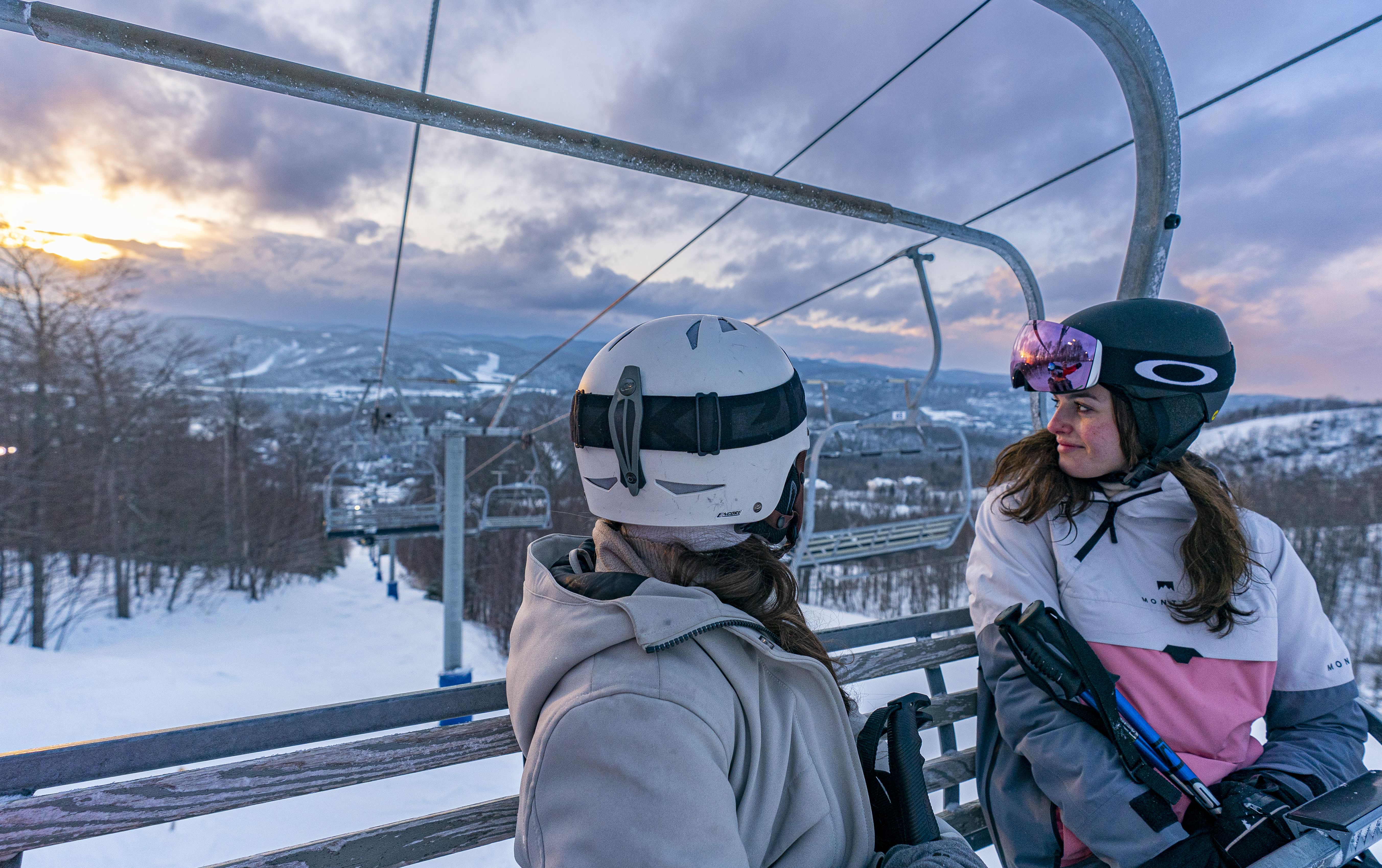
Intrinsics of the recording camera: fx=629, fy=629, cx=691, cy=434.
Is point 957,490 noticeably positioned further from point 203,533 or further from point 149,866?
point 203,533

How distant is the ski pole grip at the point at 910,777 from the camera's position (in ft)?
3.58

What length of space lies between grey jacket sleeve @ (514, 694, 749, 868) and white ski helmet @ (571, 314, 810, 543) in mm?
414

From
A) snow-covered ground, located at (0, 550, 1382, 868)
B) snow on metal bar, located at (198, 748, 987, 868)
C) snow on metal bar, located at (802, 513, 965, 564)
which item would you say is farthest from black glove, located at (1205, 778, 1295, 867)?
snow on metal bar, located at (802, 513, 965, 564)

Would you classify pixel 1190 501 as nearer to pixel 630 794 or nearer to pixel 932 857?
pixel 932 857

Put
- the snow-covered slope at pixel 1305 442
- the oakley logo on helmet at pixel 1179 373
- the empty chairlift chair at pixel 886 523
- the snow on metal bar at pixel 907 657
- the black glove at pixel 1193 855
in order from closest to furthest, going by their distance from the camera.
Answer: the black glove at pixel 1193 855 < the oakley logo on helmet at pixel 1179 373 < the snow on metal bar at pixel 907 657 < the empty chairlift chair at pixel 886 523 < the snow-covered slope at pixel 1305 442

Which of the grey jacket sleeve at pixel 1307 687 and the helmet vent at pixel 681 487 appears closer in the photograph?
the helmet vent at pixel 681 487

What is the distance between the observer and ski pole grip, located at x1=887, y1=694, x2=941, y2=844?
1090 mm

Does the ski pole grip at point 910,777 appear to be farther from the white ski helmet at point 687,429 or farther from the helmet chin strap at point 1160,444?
the helmet chin strap at point 1160,444

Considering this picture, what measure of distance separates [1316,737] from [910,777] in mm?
1325

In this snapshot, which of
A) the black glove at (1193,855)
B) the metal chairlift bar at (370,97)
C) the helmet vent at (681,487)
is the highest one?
the metal chairlift bar at (370,97)

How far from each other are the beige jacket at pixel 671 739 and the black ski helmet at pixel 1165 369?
1.30 metres

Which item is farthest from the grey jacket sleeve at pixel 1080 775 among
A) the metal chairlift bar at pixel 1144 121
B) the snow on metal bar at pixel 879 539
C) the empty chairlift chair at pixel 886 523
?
the snow on metal bar at pixel 879 539

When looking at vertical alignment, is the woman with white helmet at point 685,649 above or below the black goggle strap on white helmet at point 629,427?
below

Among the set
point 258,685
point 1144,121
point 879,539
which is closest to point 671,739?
point 1144,121
